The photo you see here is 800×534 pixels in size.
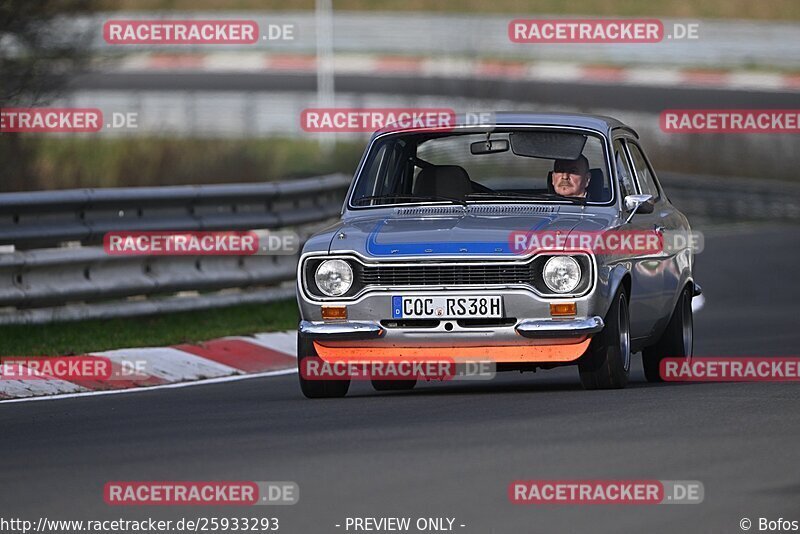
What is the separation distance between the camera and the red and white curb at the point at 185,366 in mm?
11883

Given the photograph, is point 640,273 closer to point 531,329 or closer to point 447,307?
point 531,329

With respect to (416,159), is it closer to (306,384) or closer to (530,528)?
(306,384)

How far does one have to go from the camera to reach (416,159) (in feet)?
39.5

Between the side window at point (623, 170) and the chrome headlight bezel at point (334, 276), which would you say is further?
the side window at point (623, 170)

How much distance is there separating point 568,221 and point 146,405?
2.57m

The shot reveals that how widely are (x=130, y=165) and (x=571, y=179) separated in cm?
1099

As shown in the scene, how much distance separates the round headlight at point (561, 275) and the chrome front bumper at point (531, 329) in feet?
0.60

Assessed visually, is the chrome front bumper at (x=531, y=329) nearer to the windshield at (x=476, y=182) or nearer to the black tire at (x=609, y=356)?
the black tire at (x=609, y=356)

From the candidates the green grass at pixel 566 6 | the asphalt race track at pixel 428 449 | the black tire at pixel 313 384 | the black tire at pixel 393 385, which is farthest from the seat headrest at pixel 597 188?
the green grass at pixel 566 6

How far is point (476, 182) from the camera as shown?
11.8 m

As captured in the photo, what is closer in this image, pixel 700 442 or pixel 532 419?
pixel 700 442

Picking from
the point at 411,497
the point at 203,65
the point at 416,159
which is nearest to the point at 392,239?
the point at 416,159

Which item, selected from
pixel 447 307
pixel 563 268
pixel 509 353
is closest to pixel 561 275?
pixel 563 268

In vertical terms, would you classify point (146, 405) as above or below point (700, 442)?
above
